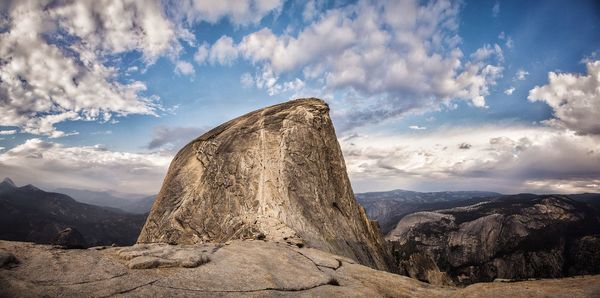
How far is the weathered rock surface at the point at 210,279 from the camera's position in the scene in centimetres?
1063

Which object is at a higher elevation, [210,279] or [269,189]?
[269,189]

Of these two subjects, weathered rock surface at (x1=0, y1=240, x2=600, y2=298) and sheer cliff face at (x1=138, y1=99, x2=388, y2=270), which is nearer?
weathered rock surface at (x1=0, y1=240, x2=600, y2=298)

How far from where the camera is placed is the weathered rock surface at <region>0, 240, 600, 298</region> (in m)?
10.6

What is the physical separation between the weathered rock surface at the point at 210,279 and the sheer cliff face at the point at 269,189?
10252mm

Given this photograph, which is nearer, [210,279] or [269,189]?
[210,279]

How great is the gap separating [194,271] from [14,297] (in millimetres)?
5783

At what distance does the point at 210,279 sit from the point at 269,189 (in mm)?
21660

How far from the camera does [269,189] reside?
34.4m

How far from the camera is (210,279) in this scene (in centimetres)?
1273

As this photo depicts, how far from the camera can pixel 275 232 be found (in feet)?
89.6

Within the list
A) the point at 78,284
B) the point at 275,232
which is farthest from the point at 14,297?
the point at 275,232

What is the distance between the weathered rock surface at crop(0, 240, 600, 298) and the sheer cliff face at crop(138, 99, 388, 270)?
10.3 m

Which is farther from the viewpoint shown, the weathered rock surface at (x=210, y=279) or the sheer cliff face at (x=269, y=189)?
the sheer cliff face at (x=269, y=189)

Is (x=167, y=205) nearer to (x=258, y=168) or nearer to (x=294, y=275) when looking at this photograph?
(x=258, y=168)
